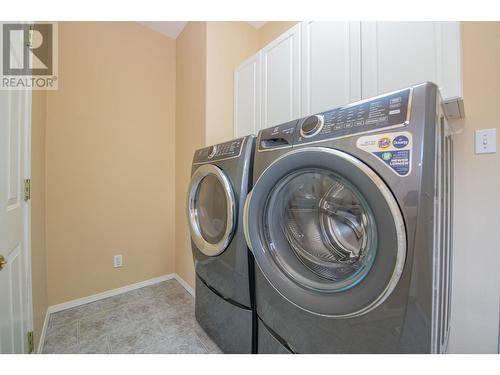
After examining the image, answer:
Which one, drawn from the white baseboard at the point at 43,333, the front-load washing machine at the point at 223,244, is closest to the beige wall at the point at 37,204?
the white baseboard at the point at 43,333

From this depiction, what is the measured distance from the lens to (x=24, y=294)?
104 centimetres

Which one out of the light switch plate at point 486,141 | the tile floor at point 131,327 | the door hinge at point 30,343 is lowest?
the tile floor at point 131,327

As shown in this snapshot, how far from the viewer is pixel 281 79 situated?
4.59 feet

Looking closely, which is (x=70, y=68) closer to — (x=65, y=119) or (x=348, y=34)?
(x=65, y=119)

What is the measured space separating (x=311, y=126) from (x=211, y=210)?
31.5 inches

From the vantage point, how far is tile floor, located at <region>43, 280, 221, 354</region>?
1348 millimetres

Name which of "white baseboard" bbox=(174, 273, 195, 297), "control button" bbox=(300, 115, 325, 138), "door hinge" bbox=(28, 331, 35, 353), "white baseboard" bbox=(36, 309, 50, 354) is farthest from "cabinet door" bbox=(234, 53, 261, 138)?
"white baseboard" bbox=(36, 309, 50, 354)

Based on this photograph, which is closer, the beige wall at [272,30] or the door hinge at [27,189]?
the door hinge at [27,189]

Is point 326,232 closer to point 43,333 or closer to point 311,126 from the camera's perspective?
point 311,126

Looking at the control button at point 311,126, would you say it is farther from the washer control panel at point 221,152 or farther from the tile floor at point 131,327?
the tile floor at point 131,327

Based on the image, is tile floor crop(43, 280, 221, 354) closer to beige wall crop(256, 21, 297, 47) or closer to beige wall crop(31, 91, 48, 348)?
beige wall crop(31, 91, 48, 348)

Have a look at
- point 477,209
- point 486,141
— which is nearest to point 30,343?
point 477,209

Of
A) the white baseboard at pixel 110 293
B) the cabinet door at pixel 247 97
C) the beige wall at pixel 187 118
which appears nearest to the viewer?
the cabinet door at pixel 247 97

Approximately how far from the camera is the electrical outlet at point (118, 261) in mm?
2003
